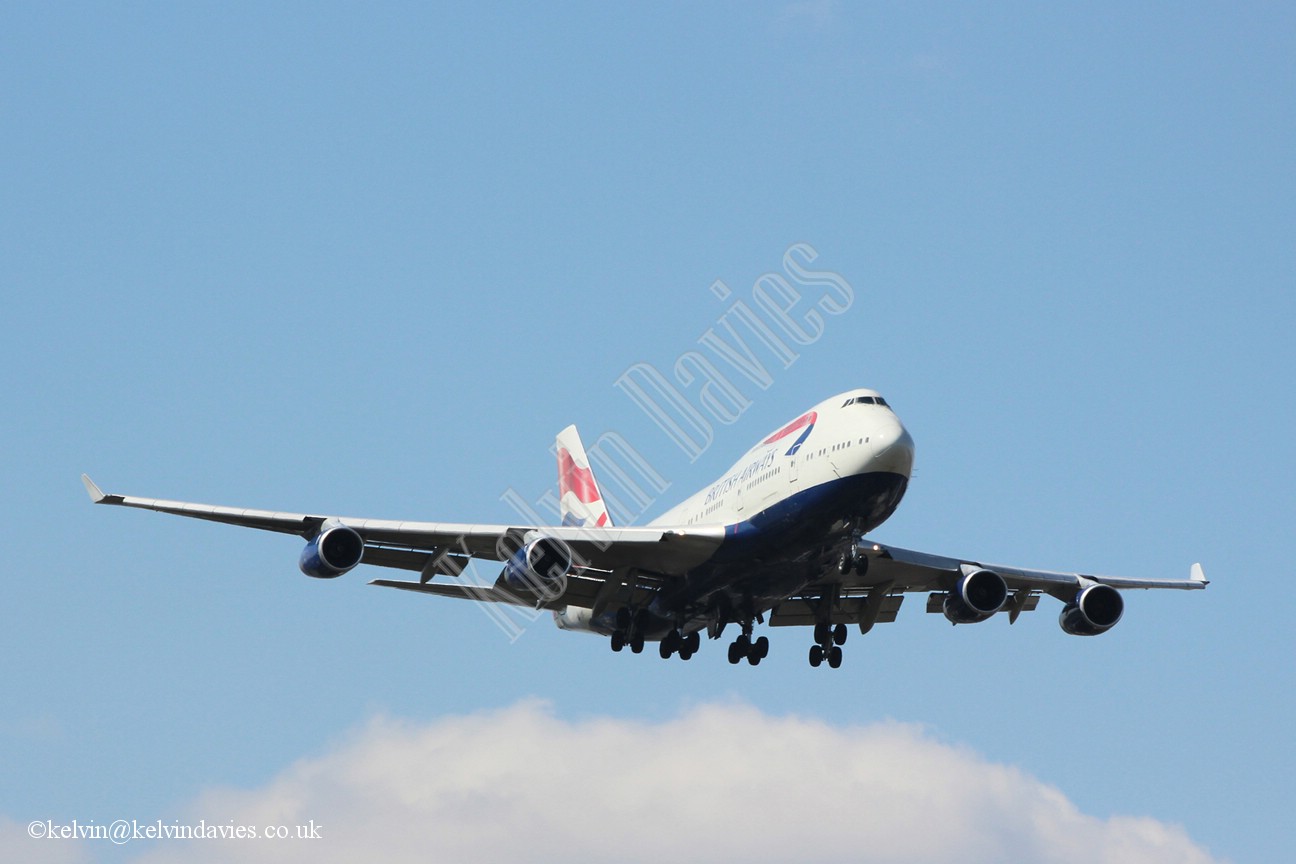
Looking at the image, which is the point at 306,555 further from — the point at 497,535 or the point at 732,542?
the point at 732,542

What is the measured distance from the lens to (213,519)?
3962 cm

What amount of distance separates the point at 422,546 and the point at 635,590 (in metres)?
6.55

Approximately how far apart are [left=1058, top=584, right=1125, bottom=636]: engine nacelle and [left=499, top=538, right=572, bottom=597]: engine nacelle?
638 inches

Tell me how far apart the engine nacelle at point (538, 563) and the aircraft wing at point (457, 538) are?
36cm

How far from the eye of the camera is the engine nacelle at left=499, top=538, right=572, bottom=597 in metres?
39.2

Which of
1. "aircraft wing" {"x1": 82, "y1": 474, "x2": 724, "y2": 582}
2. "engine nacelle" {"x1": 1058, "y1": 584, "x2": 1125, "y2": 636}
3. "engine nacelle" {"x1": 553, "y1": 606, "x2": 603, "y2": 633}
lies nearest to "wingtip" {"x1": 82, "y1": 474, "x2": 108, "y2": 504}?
"aircraft wing" {"x1": 82, "y1": 474, "x2": 724, "y2": 582}

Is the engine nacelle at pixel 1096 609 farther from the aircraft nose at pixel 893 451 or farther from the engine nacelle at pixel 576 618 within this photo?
the engine nacelle at pixel 576 618

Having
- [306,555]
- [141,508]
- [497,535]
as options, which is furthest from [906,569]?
[141,508]

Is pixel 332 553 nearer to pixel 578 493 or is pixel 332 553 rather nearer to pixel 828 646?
pixel 828 646

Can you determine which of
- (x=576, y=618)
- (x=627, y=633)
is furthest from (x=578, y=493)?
(x=627, y=633)

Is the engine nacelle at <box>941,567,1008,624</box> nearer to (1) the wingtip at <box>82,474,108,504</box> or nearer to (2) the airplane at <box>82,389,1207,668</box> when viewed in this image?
(2) the airplane at <box>82,389,1207,668</box>

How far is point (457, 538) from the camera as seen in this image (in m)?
40.3

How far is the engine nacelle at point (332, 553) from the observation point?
3856 centimetres

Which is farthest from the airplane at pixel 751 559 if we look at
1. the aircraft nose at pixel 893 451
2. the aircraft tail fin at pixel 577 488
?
the aircraft tail fin at pixel 577 488
